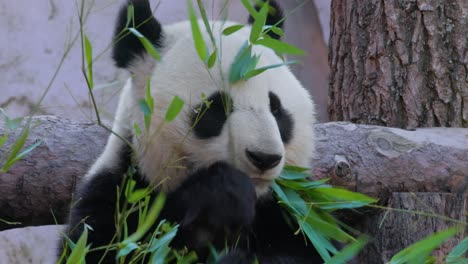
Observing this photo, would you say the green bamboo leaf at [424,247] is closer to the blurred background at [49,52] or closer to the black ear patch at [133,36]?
the black ear patch at [133,36]

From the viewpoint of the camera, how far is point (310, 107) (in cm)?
229

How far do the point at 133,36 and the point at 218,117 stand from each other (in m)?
0.41

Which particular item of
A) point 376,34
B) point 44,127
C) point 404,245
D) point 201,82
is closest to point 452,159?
point 404,245

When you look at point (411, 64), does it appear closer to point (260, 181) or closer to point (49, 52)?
point (260, 181)

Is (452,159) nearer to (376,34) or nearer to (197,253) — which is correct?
(376,34)

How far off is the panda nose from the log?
0.89 metres

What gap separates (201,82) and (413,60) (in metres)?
1.43

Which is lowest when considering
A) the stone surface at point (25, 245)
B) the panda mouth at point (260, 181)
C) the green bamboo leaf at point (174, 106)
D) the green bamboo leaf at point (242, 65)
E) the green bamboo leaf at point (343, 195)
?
the stone surface at point (25, 245)

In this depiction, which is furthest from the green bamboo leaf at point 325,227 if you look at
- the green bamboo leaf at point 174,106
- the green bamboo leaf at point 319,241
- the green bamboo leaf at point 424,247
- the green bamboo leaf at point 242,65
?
the green bamboo leaf at point 174,106

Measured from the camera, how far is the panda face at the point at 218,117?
1.95 meters

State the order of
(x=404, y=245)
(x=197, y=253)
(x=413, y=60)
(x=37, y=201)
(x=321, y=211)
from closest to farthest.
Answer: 1. (x=197, y=253)
2. (x=321, y=211)
3. (x=37, y=201)
4. (x=404, y=245)
5. (x=413, y=60)

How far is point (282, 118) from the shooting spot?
84.0 inches

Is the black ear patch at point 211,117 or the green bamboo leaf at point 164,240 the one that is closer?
the green bamboo leaf at point 164,240

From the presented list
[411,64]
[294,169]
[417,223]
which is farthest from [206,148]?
[411,64]
